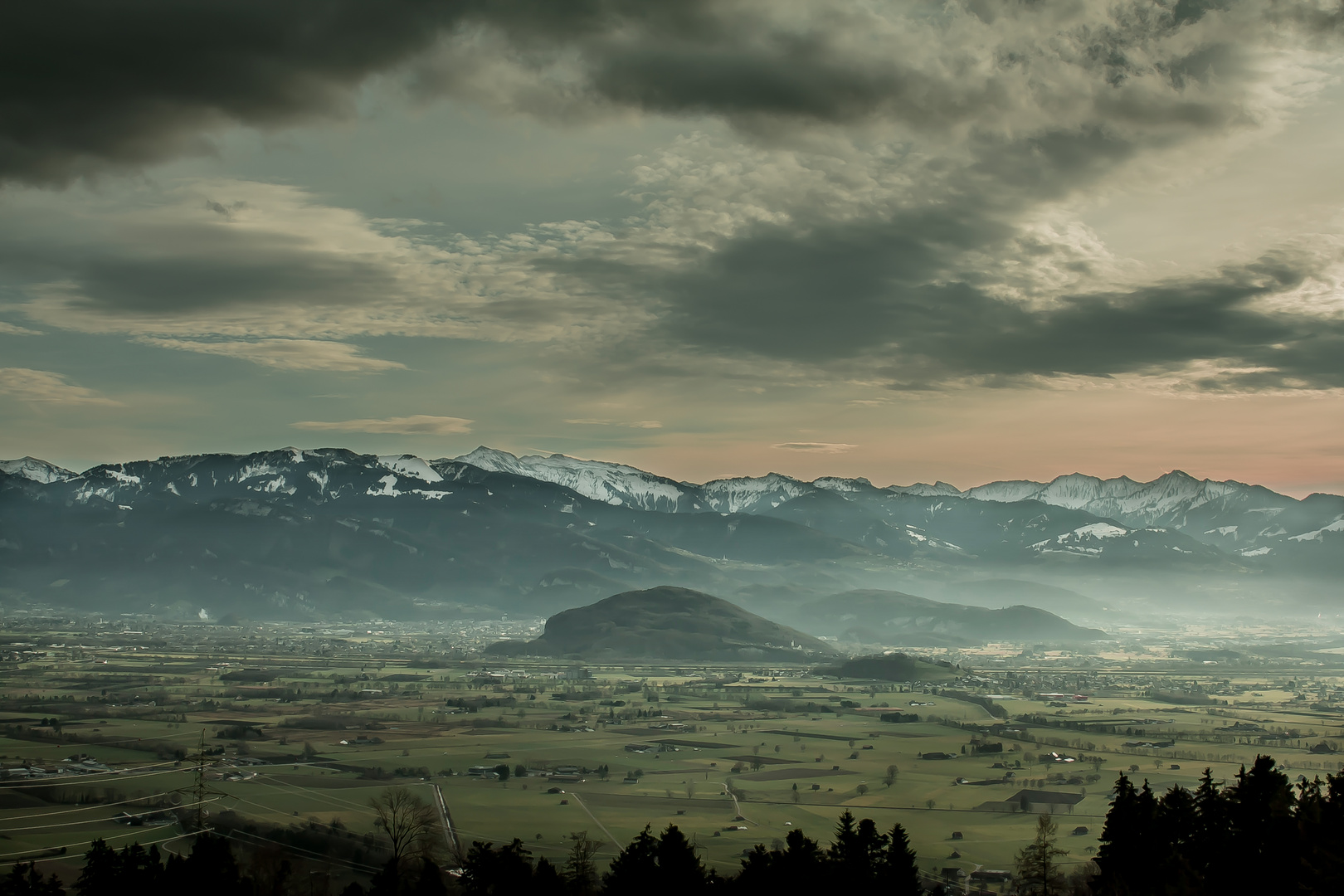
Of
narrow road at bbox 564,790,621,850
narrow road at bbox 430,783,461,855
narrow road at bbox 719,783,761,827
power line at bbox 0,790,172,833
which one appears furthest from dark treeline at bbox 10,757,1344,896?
narrow road at bbox 719,783,761,827

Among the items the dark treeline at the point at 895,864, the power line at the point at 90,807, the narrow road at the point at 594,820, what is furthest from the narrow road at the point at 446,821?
the power line at the point at 90,807

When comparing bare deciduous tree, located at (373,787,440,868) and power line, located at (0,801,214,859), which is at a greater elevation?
bare deciduous tree, located at (373,787,440,868)

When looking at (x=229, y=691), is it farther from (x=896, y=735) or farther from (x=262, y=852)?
(x=262, y=852)

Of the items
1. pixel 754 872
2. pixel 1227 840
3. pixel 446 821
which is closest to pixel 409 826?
pixel 446 821

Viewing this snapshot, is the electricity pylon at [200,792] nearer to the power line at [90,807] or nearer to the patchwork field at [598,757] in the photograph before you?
the patchwork field at [598,757]

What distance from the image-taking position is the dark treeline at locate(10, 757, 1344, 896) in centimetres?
4462

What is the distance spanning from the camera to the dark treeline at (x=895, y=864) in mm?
44625

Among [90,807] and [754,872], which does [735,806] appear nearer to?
[754,872]

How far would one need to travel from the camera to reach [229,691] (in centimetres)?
16938

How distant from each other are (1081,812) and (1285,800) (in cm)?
4586

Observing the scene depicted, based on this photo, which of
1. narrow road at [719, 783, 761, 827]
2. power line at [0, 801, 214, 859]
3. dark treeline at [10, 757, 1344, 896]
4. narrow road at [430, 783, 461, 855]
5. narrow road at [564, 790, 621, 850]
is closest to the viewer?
dark treeline at [10, 757, 1344, 896]

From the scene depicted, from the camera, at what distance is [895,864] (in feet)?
156

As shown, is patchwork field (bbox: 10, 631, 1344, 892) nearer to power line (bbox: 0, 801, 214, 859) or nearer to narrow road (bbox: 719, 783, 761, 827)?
power line (bbox: 0, 801, 214, 859)

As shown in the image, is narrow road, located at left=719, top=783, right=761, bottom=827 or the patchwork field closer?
the patchwork field
